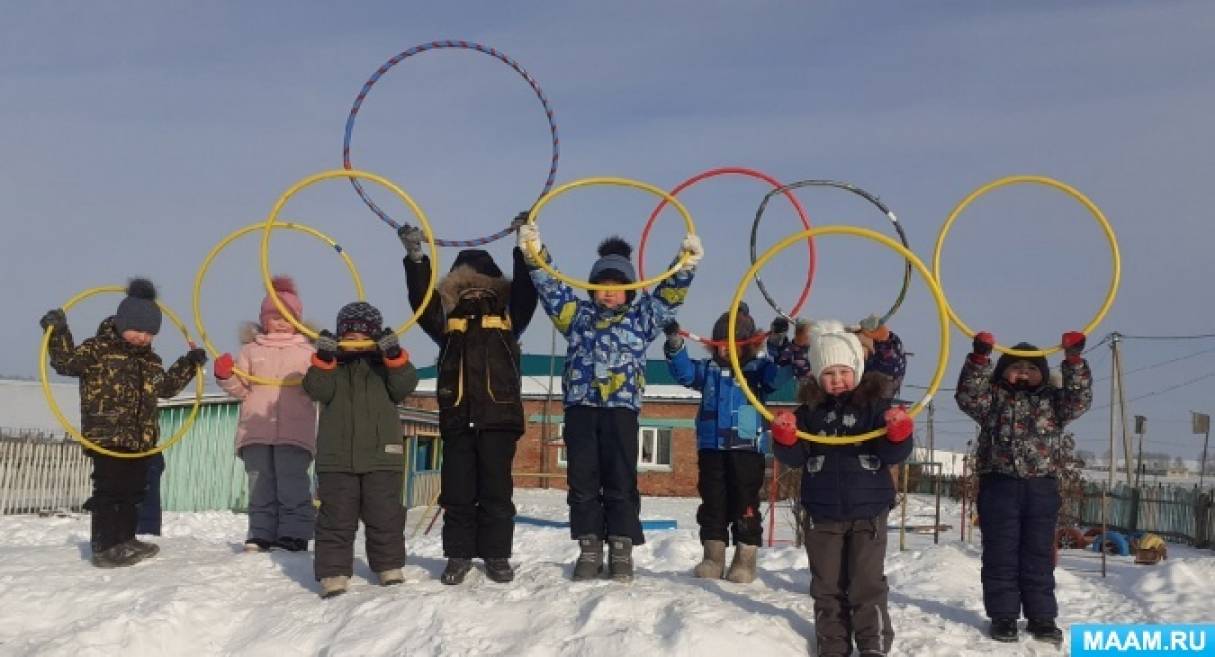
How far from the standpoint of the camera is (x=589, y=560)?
616 cm

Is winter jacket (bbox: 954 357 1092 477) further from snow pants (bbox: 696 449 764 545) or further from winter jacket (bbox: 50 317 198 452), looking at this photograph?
winter jacket (bbox: 50 317 198 452)

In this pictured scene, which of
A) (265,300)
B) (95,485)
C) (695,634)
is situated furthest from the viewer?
(265,300)

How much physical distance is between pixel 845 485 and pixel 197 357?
186 inches

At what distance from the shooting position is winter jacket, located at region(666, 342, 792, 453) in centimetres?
670

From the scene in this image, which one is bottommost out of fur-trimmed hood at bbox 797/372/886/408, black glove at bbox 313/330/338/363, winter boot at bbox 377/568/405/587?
winter boot at bbox 377/568/405/587

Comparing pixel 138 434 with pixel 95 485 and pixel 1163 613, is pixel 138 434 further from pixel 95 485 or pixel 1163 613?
pixel 1163 613

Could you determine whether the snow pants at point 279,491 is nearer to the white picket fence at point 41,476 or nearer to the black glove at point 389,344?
the black glove at point 389,344

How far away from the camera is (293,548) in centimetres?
759

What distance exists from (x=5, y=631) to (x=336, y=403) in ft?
7.41

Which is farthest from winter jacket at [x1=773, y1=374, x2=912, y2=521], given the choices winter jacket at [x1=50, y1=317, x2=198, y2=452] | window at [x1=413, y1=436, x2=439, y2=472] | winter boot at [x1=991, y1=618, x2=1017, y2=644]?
window at [x1=413, y1=436, x2=439, y2=472]

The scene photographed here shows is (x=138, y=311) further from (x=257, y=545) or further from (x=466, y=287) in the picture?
(x=466, y=287)

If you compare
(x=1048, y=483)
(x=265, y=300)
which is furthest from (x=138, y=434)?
(x=1048, y=483)

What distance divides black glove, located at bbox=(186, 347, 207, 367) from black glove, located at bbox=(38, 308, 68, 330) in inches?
32.8

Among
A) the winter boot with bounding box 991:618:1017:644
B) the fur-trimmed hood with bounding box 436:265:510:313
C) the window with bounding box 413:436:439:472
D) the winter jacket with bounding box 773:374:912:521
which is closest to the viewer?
the winter jacket with bounding box 773:374:912:521
